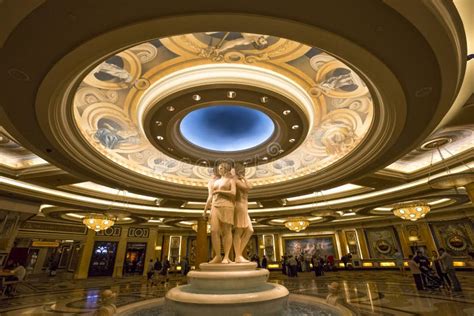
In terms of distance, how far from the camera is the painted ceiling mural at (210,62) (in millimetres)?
4219

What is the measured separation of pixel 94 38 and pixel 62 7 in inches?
15.9

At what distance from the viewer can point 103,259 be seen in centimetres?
1587

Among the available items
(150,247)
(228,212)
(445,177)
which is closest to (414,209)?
(445,177)

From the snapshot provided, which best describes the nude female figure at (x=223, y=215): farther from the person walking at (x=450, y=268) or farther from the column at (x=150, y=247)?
the column at (x=150, y=247)

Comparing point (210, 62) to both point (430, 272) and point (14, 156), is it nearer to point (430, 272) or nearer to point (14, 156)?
point (14, 156)

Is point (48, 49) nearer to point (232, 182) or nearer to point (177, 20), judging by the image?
point (177, 20)

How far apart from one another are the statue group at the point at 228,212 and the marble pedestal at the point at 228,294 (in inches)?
17.6

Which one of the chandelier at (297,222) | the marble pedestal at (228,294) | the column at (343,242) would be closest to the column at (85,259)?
the chandelier at (297,222)

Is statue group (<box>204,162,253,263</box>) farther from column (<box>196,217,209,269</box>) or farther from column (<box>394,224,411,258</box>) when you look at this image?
column (<box>394,224,411,258</box>)

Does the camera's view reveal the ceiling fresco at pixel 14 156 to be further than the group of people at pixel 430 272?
No

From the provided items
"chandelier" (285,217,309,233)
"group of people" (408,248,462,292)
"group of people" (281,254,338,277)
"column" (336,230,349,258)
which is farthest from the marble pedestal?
"column" (336,230,349,258)

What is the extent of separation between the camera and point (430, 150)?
7.01m

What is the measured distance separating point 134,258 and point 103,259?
2833mm

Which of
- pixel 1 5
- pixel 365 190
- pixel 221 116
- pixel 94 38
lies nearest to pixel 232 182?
pixel 221 116
